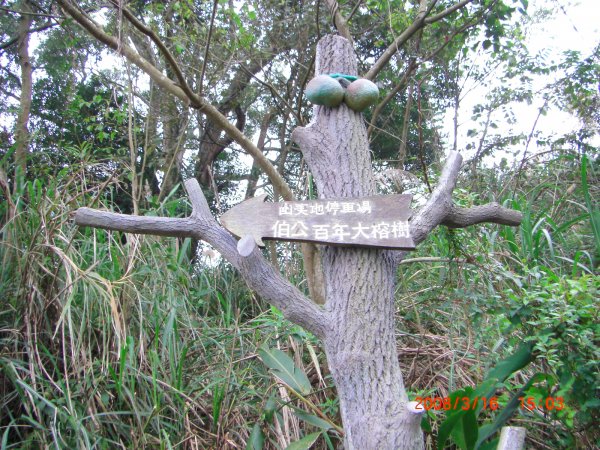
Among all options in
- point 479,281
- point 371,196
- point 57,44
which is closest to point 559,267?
point 479,281

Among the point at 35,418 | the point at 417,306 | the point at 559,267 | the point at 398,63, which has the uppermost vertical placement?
the point at 398,63

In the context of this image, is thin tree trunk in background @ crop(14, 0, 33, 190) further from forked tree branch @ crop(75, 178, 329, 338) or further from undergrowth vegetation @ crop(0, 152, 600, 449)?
forked tree branch @ crop(75, 178, 329, 338)

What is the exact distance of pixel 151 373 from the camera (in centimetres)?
259

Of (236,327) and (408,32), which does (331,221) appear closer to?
(236,327)

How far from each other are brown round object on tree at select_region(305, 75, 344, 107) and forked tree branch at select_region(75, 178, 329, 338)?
0.57 m

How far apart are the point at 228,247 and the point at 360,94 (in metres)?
0.77

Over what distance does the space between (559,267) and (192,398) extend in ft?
6.71

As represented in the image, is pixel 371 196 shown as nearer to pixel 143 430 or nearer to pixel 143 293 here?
pixel 143 430

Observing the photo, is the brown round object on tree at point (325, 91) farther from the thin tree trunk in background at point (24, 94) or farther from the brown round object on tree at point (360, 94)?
the thin tree trunk in background at point (24, 94)

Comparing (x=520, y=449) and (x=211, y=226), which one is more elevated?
(x=211, y=226)

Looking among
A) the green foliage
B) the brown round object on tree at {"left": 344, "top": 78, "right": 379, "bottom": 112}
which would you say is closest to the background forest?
the green foliage

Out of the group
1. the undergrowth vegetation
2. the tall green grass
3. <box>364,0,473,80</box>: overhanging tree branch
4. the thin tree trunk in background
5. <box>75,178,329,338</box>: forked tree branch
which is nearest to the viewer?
<box>75,178,329,338</box>: forked tree branch

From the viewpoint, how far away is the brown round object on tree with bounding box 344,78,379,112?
2096mm

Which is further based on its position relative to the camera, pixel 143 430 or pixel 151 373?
pixel 151 373
